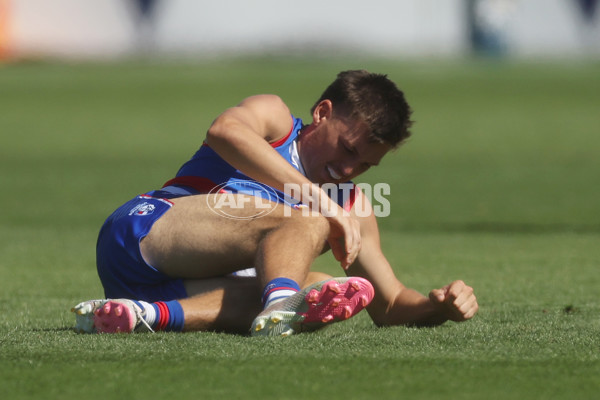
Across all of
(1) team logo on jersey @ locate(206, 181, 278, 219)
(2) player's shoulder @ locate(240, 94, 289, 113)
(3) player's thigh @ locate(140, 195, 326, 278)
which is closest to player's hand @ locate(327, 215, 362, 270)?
(3) player's thigh @ locate(140, 195, 326, 278)

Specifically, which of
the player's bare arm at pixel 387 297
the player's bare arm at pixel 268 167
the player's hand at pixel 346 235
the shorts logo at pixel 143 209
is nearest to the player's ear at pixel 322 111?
the player's bare arm at pixel 268 167

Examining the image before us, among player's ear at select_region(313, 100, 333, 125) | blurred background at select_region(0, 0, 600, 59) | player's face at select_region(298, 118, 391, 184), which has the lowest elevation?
player's face at select_region(298, 118, 391, 184)

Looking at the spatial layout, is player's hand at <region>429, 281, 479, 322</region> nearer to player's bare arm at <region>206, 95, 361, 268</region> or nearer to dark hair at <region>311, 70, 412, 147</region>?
player's bare arm at <region>206, 95, 361, 268</region>

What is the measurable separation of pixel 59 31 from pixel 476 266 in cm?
3867

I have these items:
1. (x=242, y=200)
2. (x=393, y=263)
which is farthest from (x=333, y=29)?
(x=242, y=200)

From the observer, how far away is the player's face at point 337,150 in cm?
457

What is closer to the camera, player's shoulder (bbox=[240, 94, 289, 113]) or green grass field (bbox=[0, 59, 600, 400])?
green grass field (bbox=[0, 59, 600, 400])

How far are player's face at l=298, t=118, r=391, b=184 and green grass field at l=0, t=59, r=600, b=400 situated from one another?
64cm

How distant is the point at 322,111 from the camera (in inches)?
185

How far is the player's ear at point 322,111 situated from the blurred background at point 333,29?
132ft

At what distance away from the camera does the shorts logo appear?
4.59m

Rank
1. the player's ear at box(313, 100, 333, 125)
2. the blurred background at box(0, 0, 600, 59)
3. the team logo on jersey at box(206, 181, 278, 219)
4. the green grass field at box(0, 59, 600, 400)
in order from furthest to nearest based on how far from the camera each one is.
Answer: the blurred background at box(0, 0, 600, 59), the player's ear at box(313, 100, 333, 125), the team logo on jersey at box(206, 181, 278, 219), the green grass field at box(0, 59, 600, 400)

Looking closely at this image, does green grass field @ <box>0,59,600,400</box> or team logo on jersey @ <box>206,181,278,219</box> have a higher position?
team logo on jersey @ <box>206,181,278,219</box>

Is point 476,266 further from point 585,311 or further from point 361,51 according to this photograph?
point 361,51
